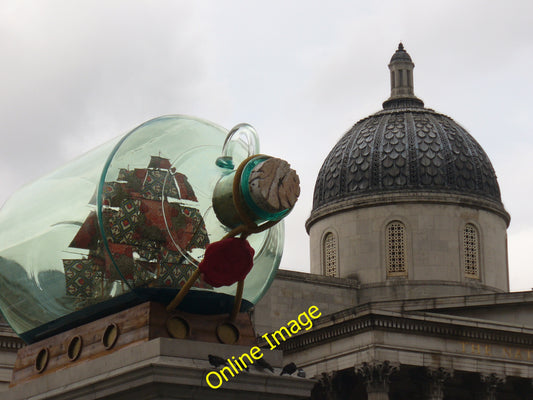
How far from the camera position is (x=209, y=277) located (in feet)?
27.2

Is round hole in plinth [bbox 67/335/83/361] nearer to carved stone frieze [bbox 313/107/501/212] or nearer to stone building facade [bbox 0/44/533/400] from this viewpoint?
stone building facade [bbox 0/44/533/400]

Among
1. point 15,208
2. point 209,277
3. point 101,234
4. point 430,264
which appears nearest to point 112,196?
point 101,234

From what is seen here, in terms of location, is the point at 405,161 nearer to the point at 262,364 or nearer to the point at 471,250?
the point at 471,250

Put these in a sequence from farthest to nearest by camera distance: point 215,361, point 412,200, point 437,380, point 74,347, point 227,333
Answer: point 412,200 → point 437,380 → point 74,347 → point 227,333 → point 215,361

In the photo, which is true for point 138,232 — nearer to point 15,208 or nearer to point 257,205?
point 257,205

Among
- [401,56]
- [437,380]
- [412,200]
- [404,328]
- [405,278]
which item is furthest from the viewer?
[401,56]

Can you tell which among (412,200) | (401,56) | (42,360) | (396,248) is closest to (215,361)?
(42,360)

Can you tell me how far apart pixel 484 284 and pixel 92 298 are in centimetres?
4841

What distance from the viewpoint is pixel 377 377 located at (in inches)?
1683

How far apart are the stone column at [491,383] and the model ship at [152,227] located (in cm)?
3736

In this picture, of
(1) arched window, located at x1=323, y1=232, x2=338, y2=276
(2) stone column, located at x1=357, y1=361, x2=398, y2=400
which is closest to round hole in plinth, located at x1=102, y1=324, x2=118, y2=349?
(2) stone column, located at x1=357, y1=361, x2=398, y2=400

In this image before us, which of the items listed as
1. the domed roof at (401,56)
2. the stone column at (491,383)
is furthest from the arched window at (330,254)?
the stone column at (491,383)

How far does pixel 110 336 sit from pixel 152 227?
875 mm

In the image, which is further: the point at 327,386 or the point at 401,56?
the point at 401,56
